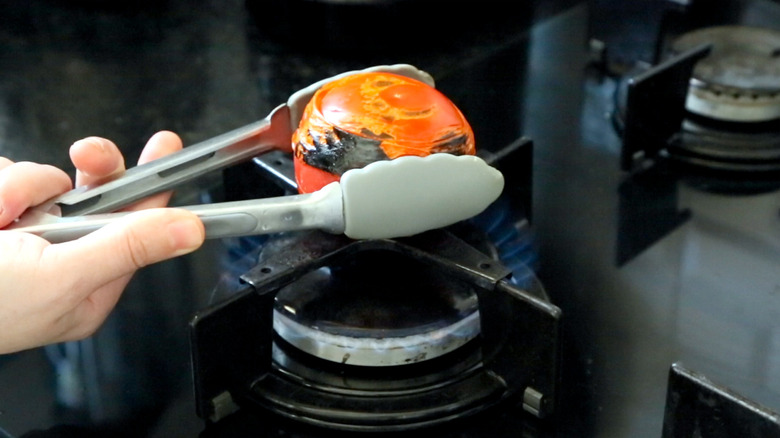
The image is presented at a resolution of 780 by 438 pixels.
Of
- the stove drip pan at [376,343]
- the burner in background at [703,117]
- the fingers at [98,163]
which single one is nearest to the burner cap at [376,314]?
the stove drip pan at [376,343]

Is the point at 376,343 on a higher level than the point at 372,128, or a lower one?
lower

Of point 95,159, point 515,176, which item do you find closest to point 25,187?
point 95,159

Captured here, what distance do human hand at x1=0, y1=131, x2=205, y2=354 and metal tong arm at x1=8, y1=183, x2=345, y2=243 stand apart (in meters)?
0.01

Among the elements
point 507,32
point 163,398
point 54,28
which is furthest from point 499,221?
point 54,28

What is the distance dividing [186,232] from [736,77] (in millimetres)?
518

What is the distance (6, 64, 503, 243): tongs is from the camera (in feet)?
1.62

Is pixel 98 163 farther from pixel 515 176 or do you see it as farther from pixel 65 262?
pixel 515 176

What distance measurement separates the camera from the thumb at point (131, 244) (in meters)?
0.48

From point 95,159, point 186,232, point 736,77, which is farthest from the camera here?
point 736,77

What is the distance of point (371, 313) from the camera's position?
554 mm

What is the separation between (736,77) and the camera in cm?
79

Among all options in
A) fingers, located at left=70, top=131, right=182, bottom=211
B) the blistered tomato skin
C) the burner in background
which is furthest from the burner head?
fingers, located at left=70, top=131, right=182, bottom=211

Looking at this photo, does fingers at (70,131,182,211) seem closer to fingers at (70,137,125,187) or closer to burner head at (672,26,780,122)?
fingers at (70,137,125,187)

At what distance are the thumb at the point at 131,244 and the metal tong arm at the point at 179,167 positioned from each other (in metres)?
0.07
